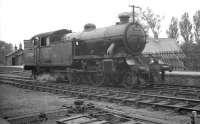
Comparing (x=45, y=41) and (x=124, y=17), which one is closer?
(x=124, y=17)

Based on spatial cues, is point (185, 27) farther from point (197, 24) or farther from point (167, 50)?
point (167, 50)

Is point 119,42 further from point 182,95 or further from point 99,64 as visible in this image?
point 182,95

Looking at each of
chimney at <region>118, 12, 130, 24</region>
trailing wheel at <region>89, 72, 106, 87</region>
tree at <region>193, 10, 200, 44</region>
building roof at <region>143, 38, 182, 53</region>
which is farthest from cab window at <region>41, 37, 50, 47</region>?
tree at <region>193, 10, 200, 44</region>

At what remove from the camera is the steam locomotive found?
11562 millimetres

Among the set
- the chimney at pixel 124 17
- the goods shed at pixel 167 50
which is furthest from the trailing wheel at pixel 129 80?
the goods shed at pixel 167 50

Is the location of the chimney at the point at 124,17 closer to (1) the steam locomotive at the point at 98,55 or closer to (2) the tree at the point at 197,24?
(1) the steam locomotive at the point at 98,55

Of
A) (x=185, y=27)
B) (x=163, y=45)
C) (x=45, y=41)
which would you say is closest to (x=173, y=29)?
(x=185, y=27)

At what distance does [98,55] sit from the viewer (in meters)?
13.1

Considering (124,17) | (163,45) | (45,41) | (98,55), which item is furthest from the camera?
(163,45)

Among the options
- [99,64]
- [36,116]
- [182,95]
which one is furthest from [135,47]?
[36,116]

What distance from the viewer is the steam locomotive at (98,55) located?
11.6 m

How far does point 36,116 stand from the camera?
5.77m

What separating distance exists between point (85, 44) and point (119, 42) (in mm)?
2721

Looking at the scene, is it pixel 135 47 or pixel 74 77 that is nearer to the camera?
pixel 135 47
